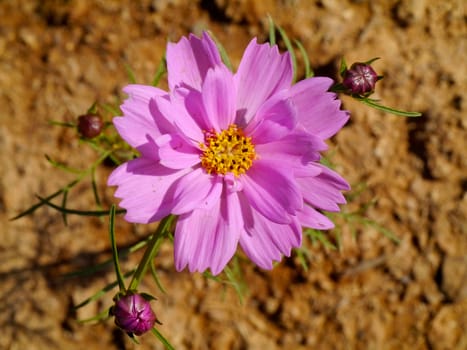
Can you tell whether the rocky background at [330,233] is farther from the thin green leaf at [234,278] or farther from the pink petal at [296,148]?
the pink petal at [296,148]

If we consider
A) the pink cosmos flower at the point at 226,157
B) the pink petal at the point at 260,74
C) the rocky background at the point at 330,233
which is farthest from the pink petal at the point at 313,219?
the rocky background at the point at 330,233

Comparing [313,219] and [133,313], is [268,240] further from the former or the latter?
[133,313]

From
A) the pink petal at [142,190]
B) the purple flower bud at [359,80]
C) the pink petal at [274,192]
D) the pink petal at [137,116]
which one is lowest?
the pink petal at [142,190]

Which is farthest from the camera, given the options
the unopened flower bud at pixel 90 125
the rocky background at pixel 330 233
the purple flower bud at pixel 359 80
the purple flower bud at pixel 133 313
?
the rocky background at pixel 330 233

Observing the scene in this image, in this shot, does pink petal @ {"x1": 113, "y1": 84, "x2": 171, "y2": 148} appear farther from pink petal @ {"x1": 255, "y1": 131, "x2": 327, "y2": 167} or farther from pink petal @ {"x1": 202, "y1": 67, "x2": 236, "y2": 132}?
pink petal @ {"x1": 255, "y1": 131, "x2": 327, "y2": 167}

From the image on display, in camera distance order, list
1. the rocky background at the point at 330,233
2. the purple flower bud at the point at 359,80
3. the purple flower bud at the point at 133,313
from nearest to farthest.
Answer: the purple flower bud at the point at 133,313
the purple flower bud at the point at 359,80
the rocky background at the point at 330,233

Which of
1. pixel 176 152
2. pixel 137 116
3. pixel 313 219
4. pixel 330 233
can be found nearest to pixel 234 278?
pixel 330 233

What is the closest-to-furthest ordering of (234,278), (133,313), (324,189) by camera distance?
(133,313) < (324,189) < (234,278)
